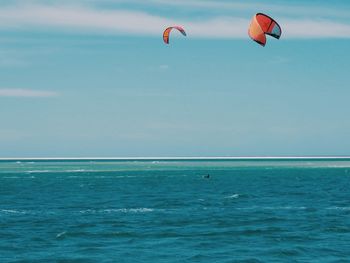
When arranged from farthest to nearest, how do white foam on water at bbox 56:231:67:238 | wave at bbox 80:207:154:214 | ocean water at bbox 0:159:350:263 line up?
wave at bbox 80:207:154:214
white foam on water at bbox 56:231:67:238
ocean water at bbox 0:159:350:263

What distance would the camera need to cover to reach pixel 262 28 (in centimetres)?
3894

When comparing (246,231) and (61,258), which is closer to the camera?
(61,258)

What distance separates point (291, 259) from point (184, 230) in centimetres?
1182

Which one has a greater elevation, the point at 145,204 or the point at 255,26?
the point at 255,26

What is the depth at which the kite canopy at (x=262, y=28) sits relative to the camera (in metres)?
38.2

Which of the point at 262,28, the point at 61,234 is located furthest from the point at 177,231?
the point at 262,28

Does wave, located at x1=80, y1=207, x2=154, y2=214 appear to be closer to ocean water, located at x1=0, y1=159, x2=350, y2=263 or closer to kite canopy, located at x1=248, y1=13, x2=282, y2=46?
ocean water, located at x1=0, y1=159, x2=350, y2=263

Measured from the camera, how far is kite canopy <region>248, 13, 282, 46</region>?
38219mm

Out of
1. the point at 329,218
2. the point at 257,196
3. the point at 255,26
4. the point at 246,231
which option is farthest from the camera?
the point at 257,196

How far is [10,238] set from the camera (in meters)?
42.2

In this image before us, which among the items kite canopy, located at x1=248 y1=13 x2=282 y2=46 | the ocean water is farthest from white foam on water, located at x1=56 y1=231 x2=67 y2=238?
kite canopy, located at x1=248 y1=13 x2=282 y2=46

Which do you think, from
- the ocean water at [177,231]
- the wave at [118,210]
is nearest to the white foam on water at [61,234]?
the ocean water at [177,231]

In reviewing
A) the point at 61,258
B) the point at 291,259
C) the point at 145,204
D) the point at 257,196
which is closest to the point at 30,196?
the point at 145,204

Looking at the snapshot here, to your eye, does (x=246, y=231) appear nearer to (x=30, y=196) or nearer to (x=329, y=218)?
(x=329, y=218)
